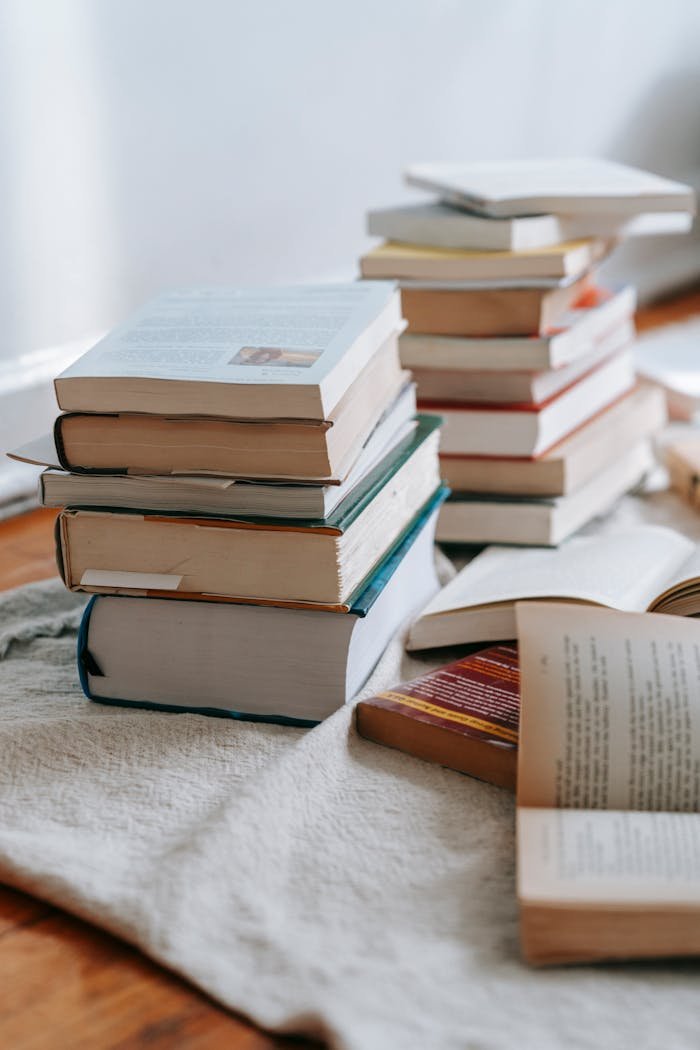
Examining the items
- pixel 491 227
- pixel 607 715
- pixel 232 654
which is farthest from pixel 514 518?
pixel 607 715

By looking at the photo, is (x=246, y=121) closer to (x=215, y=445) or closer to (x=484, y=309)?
(x=484, y=309)

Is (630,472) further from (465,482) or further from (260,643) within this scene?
(260,643)

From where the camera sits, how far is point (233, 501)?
33.3 inches

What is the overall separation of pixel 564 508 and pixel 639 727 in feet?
1.77

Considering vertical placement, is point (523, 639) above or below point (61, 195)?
below

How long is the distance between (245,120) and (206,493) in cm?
102

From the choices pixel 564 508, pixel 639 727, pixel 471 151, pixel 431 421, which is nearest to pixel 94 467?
pixel 431 421

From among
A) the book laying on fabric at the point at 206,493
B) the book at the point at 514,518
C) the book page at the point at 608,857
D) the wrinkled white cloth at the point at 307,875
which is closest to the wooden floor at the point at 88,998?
the wrinkled white cloth at the point at 307,875

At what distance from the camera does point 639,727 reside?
69 centimetres

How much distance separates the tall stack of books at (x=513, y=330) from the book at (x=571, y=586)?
0.13 m

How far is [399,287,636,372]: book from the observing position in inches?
45.8

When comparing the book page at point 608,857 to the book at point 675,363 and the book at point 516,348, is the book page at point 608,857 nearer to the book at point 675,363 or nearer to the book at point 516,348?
the book at point 516,348

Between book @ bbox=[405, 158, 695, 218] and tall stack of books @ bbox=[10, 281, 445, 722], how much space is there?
12.0 inches

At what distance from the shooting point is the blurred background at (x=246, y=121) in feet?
4.65
